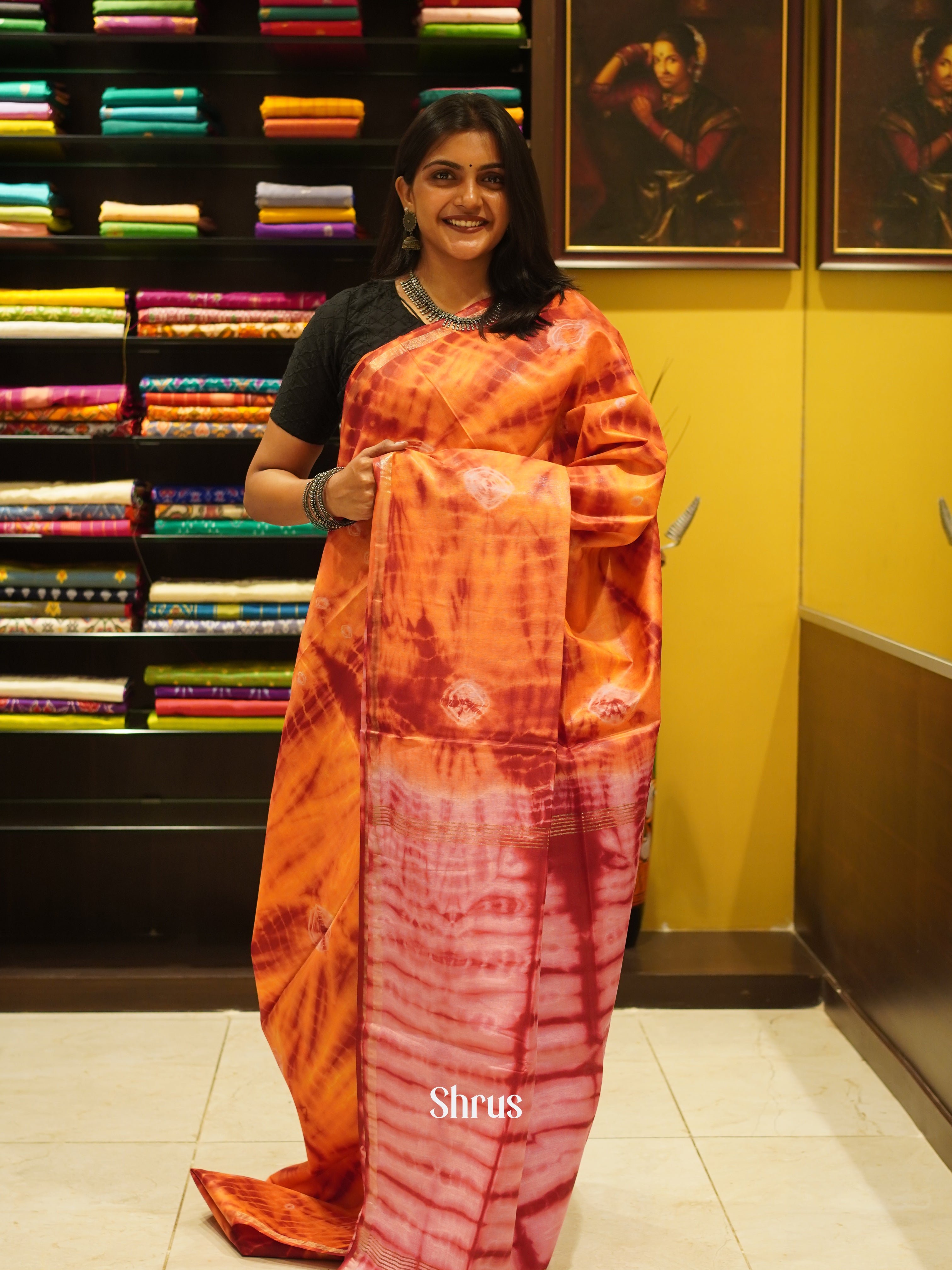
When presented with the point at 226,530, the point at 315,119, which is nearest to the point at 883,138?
the point at 315,119

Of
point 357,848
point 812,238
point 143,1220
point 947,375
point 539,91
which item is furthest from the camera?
point 812,238

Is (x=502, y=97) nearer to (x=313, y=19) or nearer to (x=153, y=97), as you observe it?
(x=313, y=19)

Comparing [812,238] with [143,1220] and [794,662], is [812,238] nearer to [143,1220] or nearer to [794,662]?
[794,662]

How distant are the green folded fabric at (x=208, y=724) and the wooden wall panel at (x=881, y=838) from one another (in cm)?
128

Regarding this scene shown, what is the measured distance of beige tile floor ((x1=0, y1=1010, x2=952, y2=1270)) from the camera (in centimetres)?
189

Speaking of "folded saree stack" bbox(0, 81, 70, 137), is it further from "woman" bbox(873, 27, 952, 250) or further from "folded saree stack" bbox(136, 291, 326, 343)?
"woman" bbox(873, 27, 952, 250)

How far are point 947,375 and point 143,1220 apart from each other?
1.94m

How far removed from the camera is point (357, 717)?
175 centimetres

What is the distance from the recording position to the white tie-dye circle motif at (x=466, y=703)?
1595mm

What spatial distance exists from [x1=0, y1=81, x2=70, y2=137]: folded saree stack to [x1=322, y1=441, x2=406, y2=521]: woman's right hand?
1.67 m

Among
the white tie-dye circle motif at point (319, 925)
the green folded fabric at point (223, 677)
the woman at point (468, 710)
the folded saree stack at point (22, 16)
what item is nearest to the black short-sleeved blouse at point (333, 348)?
the woman at point (468, 710)

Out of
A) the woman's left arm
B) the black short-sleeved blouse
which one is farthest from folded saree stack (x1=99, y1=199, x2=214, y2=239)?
the woman's left arm

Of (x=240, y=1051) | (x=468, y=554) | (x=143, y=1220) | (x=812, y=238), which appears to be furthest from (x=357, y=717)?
(x=812, y=238)

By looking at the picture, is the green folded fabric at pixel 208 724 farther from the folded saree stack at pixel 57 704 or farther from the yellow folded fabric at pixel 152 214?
the yellow folded fabric at pixel 152 214
